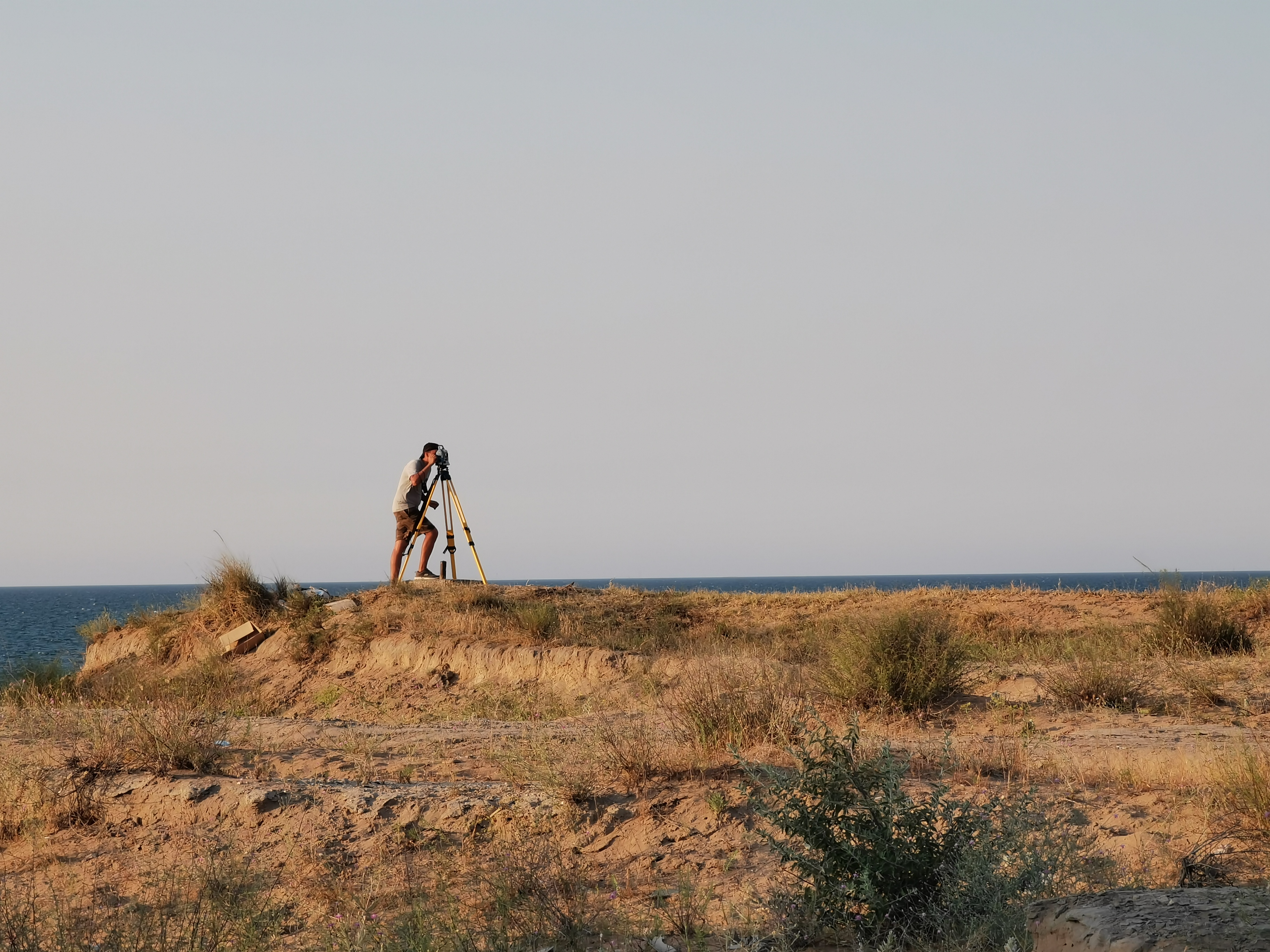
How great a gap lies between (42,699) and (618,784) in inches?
379

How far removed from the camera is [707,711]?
8266 millimetres

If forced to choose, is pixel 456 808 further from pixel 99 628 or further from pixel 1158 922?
pixel 99 628

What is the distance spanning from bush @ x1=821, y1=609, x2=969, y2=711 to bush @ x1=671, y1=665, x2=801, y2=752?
65.2 inches

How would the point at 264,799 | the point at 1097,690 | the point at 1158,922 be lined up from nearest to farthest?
1. the point at 1158,922
2. the point at 264,799
3. the point at 1097,690

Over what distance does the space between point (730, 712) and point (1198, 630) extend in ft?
28.1

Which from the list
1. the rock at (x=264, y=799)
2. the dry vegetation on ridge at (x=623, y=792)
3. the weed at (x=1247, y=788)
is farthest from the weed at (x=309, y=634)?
the weed at (x=1247, y=788)

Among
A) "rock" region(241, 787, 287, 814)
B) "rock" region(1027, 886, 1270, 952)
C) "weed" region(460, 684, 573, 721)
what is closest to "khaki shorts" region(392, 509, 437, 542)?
"weed" region(460, 684, 573, 721)

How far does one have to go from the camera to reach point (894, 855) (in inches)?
202

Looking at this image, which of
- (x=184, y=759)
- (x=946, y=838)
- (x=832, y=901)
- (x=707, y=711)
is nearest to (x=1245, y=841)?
(x=946, y=838)

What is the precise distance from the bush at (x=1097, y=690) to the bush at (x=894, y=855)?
525 cm

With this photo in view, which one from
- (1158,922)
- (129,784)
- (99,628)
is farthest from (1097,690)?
(99,628)

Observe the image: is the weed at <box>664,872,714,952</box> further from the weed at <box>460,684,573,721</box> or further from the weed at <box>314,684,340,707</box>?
the weed at <box>314,684,340,707</box>

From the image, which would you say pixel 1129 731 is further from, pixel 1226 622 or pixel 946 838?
pixel 1226 622

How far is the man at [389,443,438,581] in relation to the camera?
1750cm
